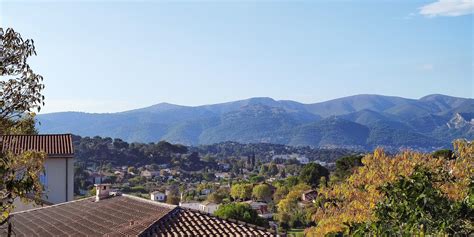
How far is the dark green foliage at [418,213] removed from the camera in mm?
5762

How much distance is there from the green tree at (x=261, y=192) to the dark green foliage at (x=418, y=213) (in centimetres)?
4571

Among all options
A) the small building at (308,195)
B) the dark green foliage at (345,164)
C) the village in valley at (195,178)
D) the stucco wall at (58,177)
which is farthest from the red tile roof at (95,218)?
the small building at (308,195)

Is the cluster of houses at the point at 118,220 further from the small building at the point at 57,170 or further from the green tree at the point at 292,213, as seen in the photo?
the green tree at the point at 292,213

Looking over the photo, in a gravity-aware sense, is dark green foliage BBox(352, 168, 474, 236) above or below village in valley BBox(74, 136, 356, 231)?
above

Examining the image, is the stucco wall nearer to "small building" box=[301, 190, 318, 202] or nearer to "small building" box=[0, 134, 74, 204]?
"small building" box=[0, 134, 74, 204]

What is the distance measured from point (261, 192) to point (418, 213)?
1834 inches

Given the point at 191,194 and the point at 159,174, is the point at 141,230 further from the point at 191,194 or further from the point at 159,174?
the point at 159,174

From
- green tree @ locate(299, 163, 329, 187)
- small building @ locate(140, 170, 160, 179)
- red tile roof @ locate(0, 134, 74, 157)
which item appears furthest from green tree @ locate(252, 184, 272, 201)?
red tile roof @ locate(0, 134, 74, 157)

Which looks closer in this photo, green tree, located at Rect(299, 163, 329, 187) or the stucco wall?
the stucco wall

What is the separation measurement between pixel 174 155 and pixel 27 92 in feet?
345

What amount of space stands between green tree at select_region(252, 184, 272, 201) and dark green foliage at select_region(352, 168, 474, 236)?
4571 centimetres

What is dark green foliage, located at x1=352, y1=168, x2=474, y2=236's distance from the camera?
5762mm

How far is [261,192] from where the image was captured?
172 feet

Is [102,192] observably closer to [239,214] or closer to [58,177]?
[58,177]
